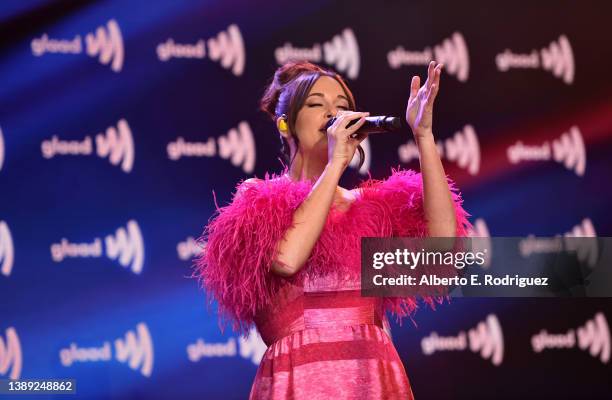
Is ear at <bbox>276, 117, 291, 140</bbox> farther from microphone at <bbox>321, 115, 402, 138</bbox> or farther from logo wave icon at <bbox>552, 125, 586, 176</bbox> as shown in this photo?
logo wave icon at <bbox>552, 125, 586, 176</bbox>

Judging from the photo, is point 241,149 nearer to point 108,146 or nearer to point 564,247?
point 108,146

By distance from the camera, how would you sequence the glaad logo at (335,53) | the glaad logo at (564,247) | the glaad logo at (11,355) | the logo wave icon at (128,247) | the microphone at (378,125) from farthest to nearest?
1. the glaad logo at (335,53)
2. the logo wave icon at (128,247)
3. the glaad logo at (11,355)
4. the glaad logo at (564,247)
5. the microphone at (378,125)

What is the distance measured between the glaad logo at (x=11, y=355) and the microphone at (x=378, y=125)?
1727 mm

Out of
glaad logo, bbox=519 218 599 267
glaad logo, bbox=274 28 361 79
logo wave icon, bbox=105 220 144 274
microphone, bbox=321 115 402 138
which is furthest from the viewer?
glaad logo, bbox=274 28 361 79

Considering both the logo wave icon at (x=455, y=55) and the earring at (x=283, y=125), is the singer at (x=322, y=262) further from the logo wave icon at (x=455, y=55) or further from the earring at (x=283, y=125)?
the logo wave icon at (x=455, y=55)

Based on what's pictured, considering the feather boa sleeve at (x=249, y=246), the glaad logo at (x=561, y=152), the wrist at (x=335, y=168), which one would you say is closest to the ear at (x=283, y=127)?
the feather boa sleeve at (x=249, y=246)

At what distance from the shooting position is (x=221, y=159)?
3.03 m

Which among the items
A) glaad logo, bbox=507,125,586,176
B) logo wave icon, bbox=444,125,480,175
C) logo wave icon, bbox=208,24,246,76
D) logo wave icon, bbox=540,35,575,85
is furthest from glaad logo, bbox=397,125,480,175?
logo wave icon, bbox=208,24,246,76

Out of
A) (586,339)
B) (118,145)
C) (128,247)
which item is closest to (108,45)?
(118,145)

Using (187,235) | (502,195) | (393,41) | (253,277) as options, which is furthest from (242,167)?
(253,277)

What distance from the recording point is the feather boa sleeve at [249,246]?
60.3 inches

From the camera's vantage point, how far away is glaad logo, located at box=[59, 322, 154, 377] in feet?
9.46

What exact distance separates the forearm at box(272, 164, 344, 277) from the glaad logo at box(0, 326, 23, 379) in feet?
5.44

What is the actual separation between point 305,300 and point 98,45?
1724 millimetres
